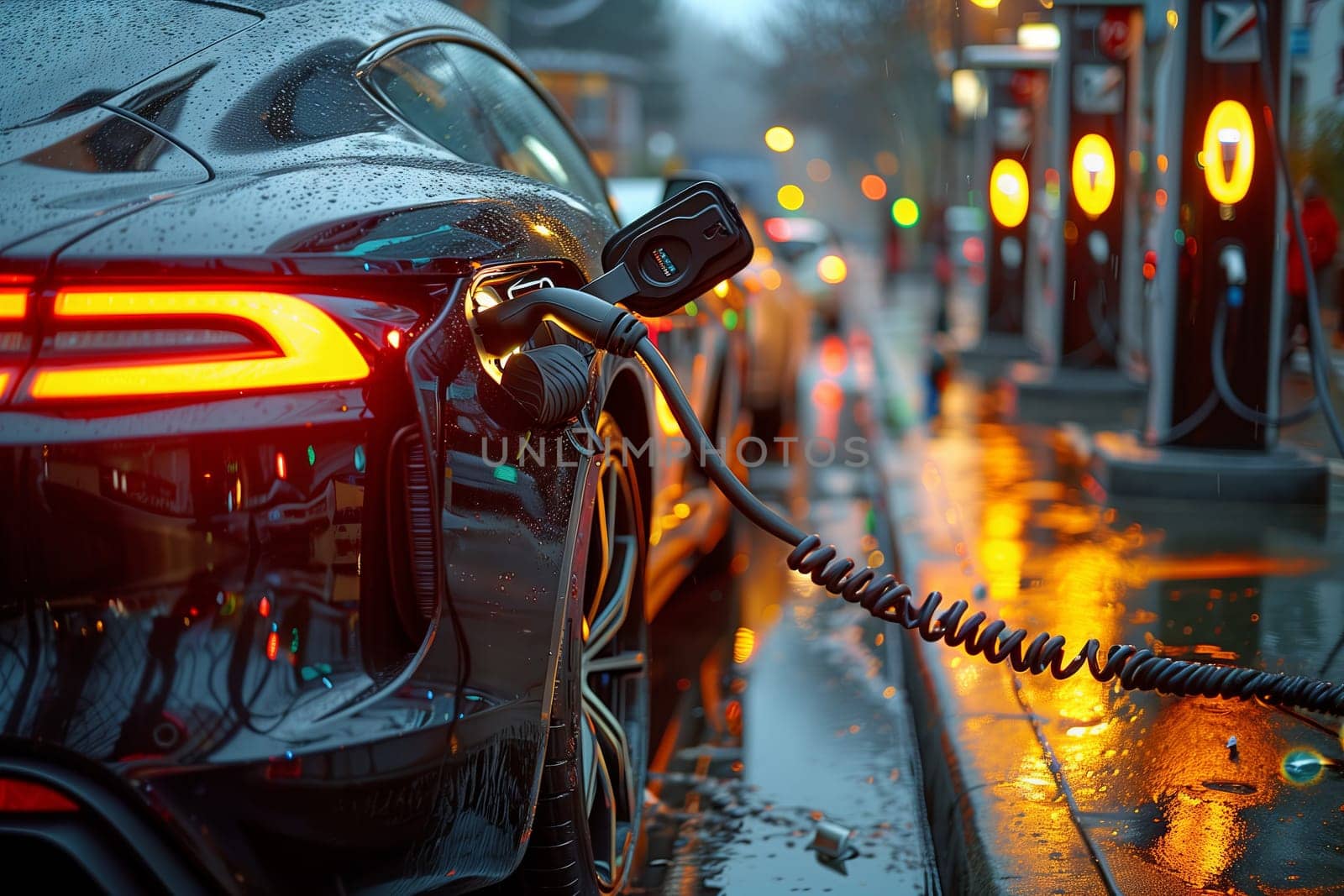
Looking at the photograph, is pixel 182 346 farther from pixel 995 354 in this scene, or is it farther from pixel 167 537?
pixel 995 354

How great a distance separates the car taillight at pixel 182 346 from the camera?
6.40 ft

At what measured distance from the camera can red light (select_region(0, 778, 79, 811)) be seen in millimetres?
1877

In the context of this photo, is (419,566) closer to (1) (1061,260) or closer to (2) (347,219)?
(2) (347,219)

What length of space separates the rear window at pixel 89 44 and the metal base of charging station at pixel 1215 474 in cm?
565

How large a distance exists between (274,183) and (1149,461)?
19.8 ft

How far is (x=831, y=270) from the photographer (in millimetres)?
22047

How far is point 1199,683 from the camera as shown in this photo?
11.7 ft

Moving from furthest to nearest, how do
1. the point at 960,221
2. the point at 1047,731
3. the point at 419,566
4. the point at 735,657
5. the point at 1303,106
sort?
the point at 960,221 → the point at 1303,106 → the point at 735,657 → the point at 1047,731 → the point at 419,566

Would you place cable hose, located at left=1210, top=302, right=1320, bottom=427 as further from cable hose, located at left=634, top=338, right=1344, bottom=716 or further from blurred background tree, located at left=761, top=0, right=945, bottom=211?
blurred background tree, located at left=761, top=0, right=945, bottom=211

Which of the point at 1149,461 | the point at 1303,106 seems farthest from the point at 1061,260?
the point at 1149,461

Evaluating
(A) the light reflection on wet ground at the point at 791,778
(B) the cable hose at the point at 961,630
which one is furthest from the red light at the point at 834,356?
(B) the cable hose at the point at 961,630

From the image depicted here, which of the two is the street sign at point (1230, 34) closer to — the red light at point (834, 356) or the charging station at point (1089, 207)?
the charging station at point (1089, 207)

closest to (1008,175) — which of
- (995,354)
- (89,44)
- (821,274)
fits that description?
(995,354)

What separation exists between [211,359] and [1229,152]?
250 inches
